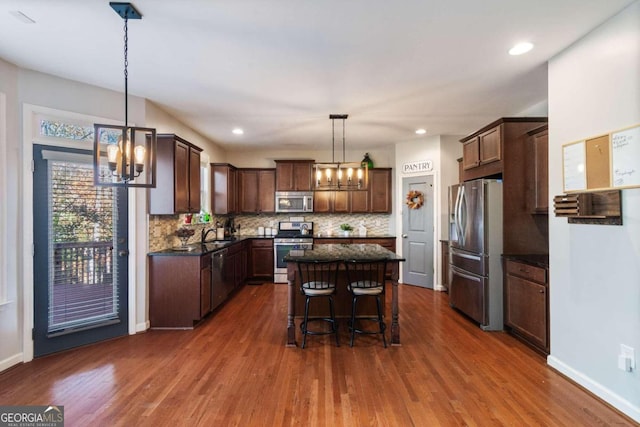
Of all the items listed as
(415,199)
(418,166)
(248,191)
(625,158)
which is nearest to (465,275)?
(415,199)

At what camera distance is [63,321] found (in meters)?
3.02

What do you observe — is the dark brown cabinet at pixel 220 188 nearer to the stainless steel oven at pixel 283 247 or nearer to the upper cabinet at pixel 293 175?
the upper cabinet at pixel 293 175

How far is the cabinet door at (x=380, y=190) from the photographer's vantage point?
6.32 meters

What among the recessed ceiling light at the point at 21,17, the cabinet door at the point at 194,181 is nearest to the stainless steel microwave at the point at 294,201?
the cabinet door at the point at 194,181

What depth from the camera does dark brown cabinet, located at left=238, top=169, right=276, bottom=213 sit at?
6.34 metres

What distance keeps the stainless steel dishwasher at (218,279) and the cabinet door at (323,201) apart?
2.44 meters

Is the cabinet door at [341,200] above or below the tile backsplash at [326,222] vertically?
above

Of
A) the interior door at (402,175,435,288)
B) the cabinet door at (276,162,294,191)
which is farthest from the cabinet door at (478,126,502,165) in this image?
the cabinet door at (276,162,294,191)

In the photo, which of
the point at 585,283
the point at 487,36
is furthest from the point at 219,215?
the point at 585,283

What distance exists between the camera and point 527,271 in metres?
3.09

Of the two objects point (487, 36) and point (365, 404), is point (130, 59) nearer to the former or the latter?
point (487, 36)

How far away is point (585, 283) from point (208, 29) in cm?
360

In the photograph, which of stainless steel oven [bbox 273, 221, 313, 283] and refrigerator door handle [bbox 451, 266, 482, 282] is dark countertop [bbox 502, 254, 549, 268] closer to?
refrigerator door handle [bbox 451, 266, 482, 282]

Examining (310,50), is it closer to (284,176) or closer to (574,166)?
(574,166)
